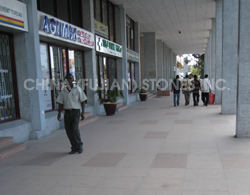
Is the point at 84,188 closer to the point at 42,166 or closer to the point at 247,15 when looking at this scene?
the point at 42,166

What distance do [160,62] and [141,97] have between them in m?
9.57

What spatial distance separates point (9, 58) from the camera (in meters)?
6.92

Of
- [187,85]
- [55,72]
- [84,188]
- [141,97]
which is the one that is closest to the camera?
[84,188]

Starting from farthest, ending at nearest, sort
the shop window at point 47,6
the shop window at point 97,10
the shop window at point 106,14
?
the shop window at point 106,14
the shop window at point 97,10
the shop window at point 47,6

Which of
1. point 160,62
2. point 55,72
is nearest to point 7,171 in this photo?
point 55,72

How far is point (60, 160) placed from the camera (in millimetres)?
5148

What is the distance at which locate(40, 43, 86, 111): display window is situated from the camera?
27.4 feet

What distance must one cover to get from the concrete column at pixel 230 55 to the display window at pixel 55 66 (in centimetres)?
606

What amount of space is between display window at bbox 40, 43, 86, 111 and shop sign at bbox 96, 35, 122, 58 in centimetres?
138

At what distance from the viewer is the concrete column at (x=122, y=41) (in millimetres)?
14461

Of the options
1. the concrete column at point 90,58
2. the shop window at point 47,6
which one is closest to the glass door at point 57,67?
the shop window at point 47,6

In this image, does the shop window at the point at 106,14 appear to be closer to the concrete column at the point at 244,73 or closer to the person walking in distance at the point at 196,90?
the person walking in distance at the point at 196,90

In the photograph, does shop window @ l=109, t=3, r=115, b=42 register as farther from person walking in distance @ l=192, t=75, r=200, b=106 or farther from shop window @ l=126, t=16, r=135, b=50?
person walking in distance @ l=192, t=75, r=200, b=106

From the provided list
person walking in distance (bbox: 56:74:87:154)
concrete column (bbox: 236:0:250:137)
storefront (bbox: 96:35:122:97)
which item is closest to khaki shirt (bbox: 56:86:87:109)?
person walking in distance (bbox: 56:74:87:154)
